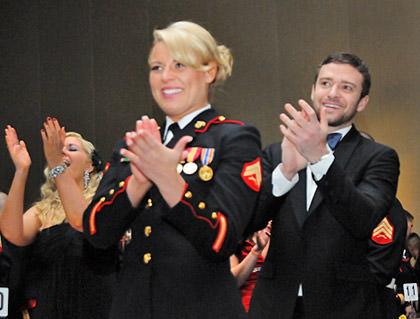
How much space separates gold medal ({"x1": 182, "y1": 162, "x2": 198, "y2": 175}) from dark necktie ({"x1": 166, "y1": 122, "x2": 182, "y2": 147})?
0.10 m

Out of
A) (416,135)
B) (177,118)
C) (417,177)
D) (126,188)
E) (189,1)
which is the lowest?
(417,177)

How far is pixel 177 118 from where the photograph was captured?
1.83m

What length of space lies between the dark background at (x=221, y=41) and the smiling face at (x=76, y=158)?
9.51 feet

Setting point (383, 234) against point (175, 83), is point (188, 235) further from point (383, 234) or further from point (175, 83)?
point (383, 234)

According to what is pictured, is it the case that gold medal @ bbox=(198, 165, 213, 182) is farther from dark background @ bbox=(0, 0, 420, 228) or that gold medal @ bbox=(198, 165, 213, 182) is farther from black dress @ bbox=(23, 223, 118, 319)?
dark background @ bbox=(0, 0, 420, 228)

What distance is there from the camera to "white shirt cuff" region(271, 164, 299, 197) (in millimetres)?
2186

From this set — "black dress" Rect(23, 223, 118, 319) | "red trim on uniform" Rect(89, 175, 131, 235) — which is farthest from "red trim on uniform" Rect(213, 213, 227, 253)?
"black dress" Rect(23, 223, 118, 319)

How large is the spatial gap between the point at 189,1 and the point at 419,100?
2584 mm

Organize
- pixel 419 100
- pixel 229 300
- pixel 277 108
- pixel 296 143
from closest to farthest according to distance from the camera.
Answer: pixel 229 300 < pixel 296 143 < pixel 419 100 < pixel 277 108

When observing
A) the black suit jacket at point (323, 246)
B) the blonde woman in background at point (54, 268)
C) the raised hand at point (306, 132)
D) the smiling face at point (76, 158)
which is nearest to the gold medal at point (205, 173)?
the raised hand at point (306, 132)

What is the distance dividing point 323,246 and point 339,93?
2.03 feet

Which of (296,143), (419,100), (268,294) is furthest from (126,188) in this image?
(419,100)

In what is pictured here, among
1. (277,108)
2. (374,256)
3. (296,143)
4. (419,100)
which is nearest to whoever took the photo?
(296,143)

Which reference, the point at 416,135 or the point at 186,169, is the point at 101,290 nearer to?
the point at 186,169
